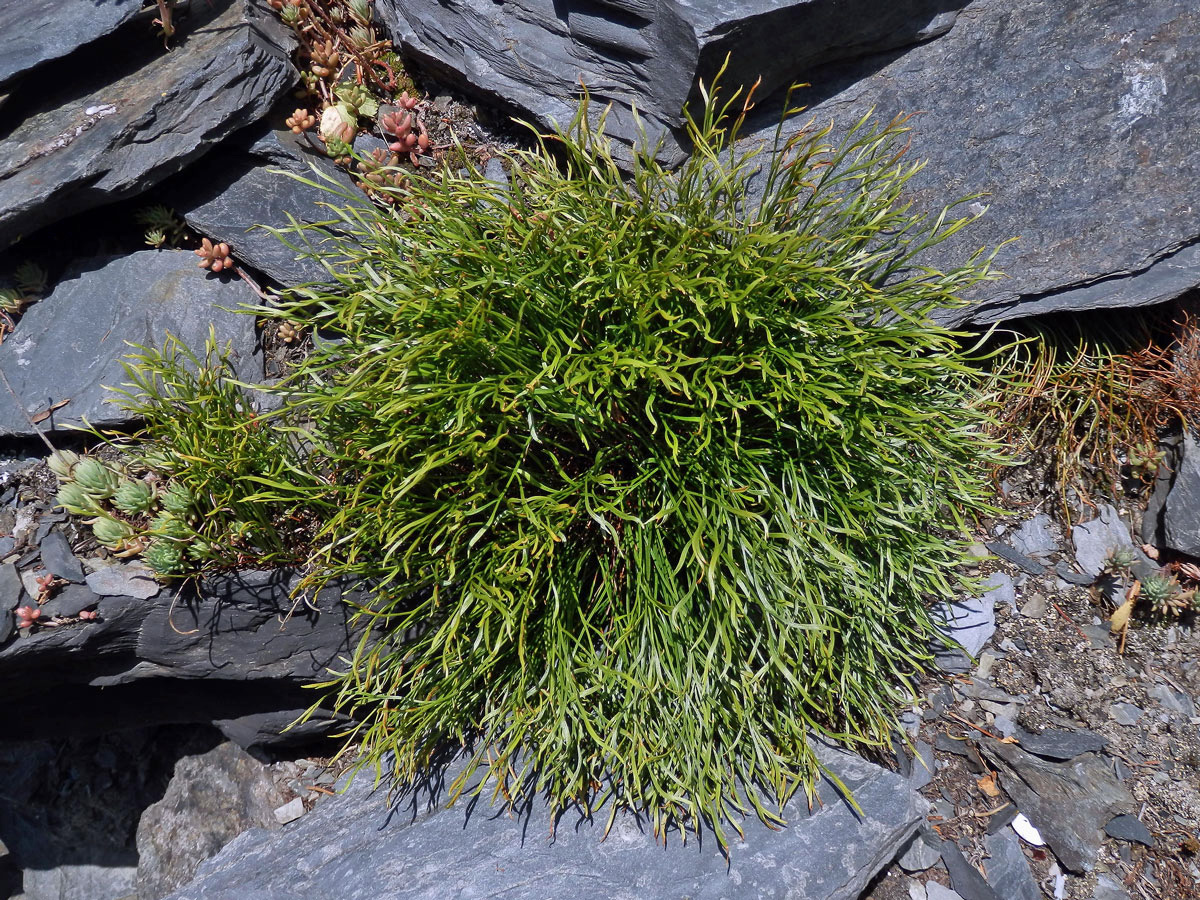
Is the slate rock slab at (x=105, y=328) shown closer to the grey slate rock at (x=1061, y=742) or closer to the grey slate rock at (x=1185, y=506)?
the grey slate rock at (x=1061, y=742)

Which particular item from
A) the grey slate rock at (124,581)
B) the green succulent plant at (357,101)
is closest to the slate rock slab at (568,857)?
the grey slate rock at (124,581)

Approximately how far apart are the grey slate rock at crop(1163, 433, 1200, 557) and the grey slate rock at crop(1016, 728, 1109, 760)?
1.03 metres

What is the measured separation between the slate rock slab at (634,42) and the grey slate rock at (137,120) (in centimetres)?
84

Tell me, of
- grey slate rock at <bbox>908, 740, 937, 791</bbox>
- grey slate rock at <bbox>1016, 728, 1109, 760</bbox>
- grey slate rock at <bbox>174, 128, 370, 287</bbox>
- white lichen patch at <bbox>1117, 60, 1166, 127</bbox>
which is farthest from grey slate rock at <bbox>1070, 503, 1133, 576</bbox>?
grey slate rock at <bbox>174, 128, 370, 287</bbox>

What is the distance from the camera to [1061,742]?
3422 millimetres

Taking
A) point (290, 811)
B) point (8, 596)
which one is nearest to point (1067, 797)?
point (290, 811)

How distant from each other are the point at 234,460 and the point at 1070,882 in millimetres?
3943

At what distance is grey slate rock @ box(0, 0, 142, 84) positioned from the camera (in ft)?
11.2

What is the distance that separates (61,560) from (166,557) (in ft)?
1.96

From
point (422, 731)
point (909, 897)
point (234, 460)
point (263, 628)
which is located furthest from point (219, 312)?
point (909, 897)

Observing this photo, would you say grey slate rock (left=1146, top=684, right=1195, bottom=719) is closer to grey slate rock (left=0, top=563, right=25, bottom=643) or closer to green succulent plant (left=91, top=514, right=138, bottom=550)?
green succulent plant (left=91, top=514, right=138, bottom=550)

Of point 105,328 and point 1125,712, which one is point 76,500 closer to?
point 105,328

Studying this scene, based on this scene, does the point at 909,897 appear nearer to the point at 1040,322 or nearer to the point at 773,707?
the point at 773,707

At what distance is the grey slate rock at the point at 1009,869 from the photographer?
319 cm
